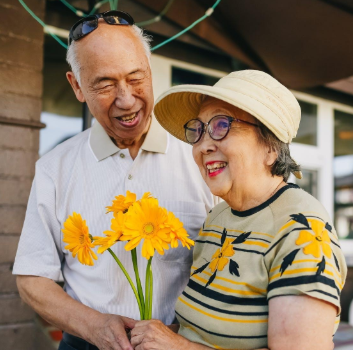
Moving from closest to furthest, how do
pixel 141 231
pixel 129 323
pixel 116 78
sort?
pixel 141 231, pixel 129 323, pixel 116 78

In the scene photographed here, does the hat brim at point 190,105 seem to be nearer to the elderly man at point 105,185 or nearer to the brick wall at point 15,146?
the elderly man at point 105,185

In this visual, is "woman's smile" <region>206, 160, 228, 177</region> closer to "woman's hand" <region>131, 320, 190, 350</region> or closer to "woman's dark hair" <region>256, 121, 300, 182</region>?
"woman's dark hair" <region>256, 121, 300, 182</region>

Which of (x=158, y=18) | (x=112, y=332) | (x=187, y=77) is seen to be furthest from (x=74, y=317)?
(x=187, y=77)

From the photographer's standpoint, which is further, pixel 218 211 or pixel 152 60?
pixel 152 60

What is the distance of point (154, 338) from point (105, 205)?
0.56m

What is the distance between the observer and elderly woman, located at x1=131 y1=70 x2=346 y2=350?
108cm

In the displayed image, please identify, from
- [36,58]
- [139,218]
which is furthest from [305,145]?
[139,218]

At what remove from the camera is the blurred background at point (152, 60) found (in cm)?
253

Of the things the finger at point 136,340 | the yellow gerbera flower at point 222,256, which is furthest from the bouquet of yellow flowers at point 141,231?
the finger at point 136,340

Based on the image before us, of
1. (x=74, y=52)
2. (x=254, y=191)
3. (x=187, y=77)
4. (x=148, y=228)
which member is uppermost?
(x=187, y=77)

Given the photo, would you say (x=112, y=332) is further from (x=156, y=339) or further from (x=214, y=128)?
(x=214, y=128)

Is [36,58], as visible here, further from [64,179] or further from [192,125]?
[192,125]

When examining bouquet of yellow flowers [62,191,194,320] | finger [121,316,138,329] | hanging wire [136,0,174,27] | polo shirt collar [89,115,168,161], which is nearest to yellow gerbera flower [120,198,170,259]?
bouquet of yellow flowers [62,191,194,320]

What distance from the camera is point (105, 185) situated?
1690 millimetres
